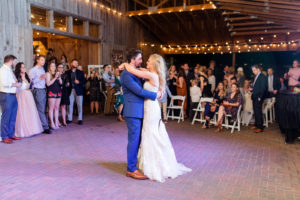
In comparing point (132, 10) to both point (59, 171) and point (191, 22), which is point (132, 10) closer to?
point (191, 22)

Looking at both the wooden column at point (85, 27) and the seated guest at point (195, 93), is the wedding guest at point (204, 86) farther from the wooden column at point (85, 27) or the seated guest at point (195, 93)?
the wooden column at point (85, 27)

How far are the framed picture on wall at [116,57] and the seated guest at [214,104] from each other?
6.22m

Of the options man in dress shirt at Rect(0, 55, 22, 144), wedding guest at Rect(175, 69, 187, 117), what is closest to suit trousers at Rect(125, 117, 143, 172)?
man in dress shirt at Rect(0, 55, 22, 144)

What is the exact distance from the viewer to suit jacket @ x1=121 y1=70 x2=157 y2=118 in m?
3.56

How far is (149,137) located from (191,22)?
37.7 feet

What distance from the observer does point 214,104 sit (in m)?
7.21

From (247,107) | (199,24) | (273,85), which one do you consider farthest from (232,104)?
(199,24)

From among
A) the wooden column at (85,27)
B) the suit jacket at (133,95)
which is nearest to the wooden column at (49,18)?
the wooden column at (85,27)

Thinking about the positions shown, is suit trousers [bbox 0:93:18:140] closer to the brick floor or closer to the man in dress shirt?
the man in dress shirt

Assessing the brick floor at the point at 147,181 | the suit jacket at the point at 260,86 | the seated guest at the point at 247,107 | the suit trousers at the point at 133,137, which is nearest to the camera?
the brick floor at the point at 147,181

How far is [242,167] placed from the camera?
4.27m

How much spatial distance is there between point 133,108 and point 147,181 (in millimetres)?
992

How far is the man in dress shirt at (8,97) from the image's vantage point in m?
5.47

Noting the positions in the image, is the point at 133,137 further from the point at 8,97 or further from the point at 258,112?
the point at 258,112
